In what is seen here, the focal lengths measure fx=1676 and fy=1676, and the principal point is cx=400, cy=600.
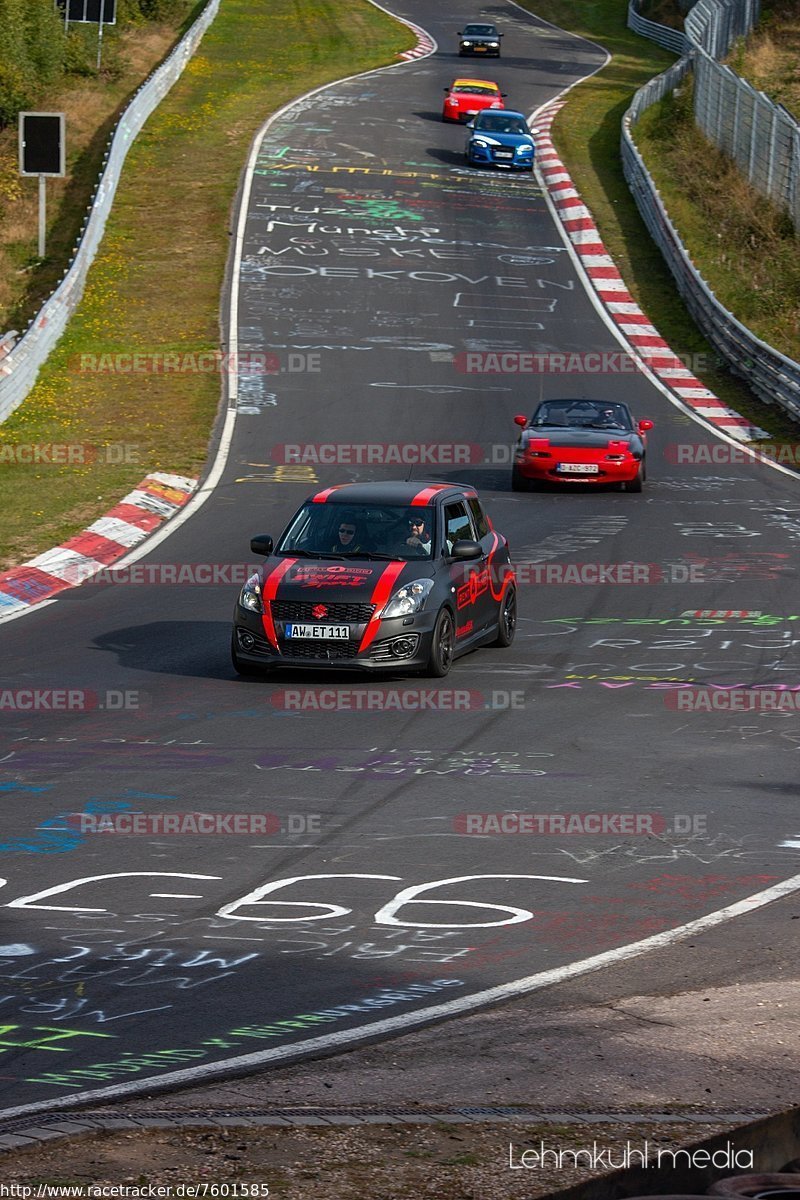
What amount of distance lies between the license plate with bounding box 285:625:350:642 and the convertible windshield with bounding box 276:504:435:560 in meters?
0.97

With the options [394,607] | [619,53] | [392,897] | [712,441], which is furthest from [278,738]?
[619,53]

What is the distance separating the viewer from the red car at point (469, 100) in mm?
55500

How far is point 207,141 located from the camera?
5103cm

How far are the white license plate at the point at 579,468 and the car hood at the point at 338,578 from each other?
10021mm

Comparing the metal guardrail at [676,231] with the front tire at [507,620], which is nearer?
the front tire at [507,620]

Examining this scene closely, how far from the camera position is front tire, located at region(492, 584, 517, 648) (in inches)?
626

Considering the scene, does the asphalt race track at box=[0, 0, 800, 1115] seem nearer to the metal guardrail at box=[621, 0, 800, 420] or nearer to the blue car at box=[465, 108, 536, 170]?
the metal guardrail at box=[621, 0, 800, 420]

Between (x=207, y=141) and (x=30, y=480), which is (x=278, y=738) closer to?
(x=30, y=480)

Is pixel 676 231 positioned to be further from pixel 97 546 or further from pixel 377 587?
pixel 377 587

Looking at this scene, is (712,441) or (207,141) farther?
(207,141)

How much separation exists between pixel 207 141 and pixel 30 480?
98.6ft

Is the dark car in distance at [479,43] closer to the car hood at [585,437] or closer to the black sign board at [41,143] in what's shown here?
the black sign board at [41,143]

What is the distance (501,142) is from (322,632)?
37887 millimetres

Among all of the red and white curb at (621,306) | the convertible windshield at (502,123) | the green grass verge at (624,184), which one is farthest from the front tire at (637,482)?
the convertible windshield at (502,123)
